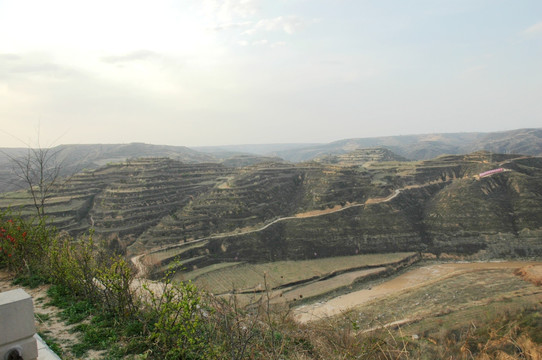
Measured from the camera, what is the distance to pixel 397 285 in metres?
38.5

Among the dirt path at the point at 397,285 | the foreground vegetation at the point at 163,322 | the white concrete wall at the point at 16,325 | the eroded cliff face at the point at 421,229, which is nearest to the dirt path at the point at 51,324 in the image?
the foreground vegetation at the point at 163,322

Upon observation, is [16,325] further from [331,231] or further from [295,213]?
[295,213]

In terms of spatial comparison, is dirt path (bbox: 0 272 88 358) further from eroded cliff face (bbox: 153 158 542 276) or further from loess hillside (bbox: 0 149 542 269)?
eroded cliff face (bbox: 153 158 542 276)

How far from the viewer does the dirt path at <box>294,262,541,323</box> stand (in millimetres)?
32656

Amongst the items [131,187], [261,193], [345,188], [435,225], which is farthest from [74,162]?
[435,225]

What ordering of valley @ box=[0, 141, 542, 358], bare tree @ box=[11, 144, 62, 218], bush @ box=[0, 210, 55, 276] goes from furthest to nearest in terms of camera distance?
valley @ box=[0, 141, 542, 358], bare tree @ box=[11, 144, 62, 218], bush @ box=[0, 210, 55, 276]

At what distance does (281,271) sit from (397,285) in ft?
48.9

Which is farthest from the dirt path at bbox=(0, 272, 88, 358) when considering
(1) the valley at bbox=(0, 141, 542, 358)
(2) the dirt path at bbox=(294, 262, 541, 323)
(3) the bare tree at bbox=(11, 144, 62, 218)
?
(2) the dirt path at bbox=(294, 262, 541, 323)

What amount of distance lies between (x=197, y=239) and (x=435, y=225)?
39342mm

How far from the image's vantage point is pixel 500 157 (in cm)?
6931

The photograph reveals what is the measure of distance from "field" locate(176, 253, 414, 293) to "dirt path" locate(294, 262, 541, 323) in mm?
2889

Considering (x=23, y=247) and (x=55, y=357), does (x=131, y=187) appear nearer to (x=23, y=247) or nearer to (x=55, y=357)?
(x=23, y=247)

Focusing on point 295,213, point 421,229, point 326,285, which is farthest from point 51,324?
point 421,229

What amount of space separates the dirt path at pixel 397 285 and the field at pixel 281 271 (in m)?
2.89
